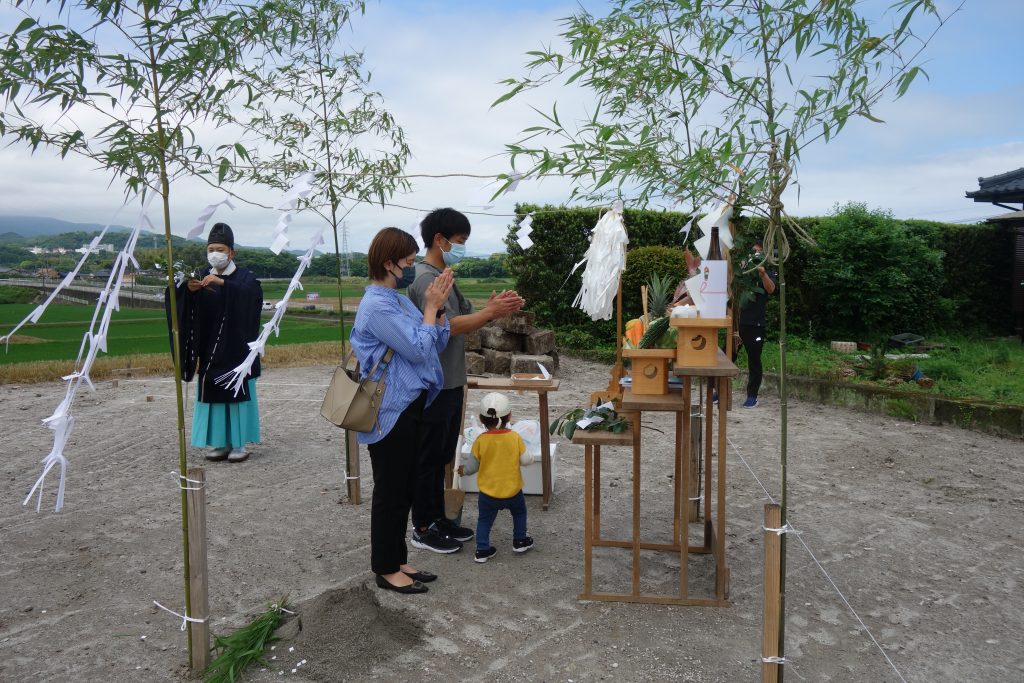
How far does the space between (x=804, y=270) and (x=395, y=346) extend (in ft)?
34.5

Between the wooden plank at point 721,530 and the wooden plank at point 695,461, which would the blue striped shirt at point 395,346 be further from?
the wooden plank at point 695,461

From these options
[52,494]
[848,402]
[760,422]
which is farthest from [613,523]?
[848,402]

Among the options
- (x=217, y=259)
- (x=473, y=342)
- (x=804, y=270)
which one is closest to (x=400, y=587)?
(x=217, y=259)

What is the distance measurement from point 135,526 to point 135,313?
44.5 feet

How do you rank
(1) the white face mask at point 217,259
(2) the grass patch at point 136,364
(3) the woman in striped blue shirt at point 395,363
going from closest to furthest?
(3) the woman in striped blue shirt at point 395,363
(1) the white face mask at point 217,259
(2) the grass patch at point 136,364

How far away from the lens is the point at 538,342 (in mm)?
10719

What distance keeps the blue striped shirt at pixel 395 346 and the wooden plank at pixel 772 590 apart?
5.39 ft

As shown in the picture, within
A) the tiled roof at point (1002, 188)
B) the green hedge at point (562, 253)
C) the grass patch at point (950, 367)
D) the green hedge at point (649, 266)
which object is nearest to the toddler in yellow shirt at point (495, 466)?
the grass patch at point (950, 367)

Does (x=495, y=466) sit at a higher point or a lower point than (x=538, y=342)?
lower

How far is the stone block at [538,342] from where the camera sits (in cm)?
1070

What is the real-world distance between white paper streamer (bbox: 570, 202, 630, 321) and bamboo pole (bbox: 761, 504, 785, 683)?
139cm

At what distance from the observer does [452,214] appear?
13.5 ft

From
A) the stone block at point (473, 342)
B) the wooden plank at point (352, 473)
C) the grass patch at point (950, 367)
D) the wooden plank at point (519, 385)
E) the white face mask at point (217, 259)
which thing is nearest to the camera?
the wooden plank at point (519, 385)

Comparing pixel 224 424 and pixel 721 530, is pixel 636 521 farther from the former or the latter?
pixel 224 424
